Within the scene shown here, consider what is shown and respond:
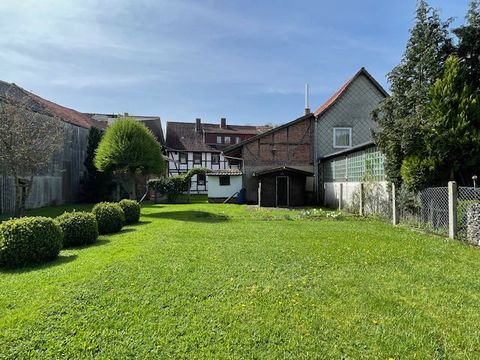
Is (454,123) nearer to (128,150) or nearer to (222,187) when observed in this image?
(128,150)

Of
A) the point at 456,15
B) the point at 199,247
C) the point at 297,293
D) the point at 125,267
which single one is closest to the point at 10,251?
the point at 125,267

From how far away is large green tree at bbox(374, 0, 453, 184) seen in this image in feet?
34.0

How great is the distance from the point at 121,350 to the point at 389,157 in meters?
10.6

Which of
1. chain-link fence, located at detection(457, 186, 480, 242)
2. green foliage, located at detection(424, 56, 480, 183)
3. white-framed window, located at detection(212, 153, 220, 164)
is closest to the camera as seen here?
chain-link fence, located at detection(457, 186, 480, 242)

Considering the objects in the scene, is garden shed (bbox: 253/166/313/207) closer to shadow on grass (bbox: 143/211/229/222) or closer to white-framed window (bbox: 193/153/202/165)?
shadow on grass (bbox: 143/211/229/222)

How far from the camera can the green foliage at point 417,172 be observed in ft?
32.0

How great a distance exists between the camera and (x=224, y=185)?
2480 cm

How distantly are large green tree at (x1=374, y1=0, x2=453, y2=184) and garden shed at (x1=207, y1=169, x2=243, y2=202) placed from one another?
13.6 m

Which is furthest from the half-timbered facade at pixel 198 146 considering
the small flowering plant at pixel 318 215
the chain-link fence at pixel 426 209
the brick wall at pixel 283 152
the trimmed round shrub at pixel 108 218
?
the chain-link fence at pixel 426 209

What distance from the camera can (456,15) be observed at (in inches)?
416

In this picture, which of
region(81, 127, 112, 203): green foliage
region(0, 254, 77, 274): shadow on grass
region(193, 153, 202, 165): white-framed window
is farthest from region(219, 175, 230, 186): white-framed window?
region(0, 254, 77, 274): shadow on grass

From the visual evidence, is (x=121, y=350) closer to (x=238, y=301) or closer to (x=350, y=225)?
(x=238, y=301)

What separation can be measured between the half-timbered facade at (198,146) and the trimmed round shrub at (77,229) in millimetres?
24653

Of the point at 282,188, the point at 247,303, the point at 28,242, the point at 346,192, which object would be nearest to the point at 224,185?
the point at 282,188
